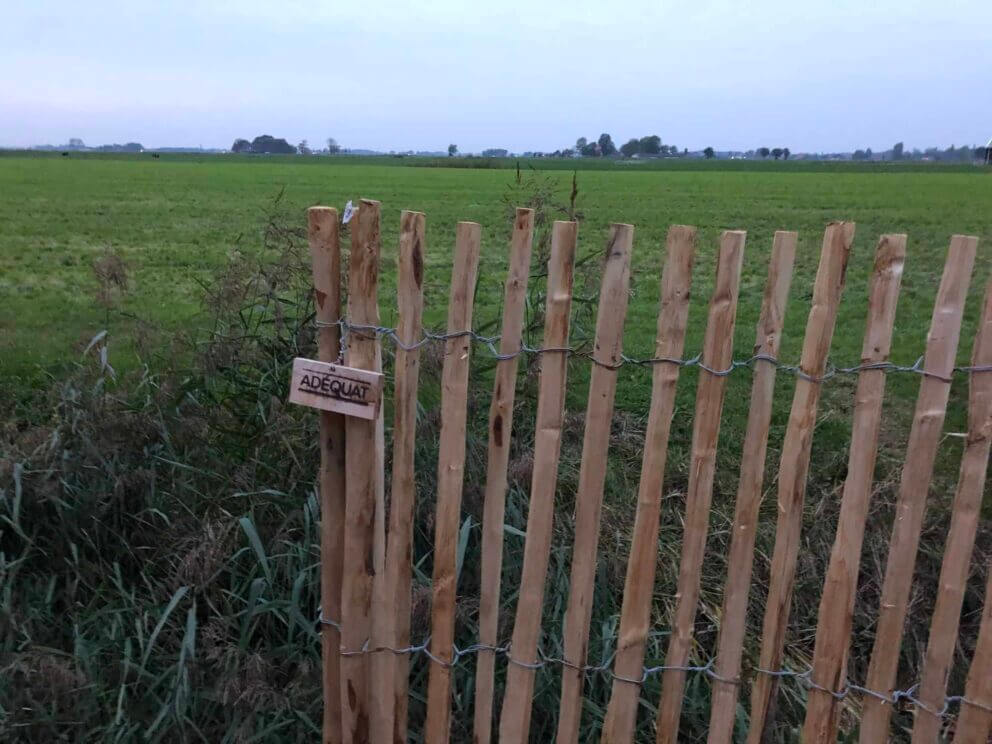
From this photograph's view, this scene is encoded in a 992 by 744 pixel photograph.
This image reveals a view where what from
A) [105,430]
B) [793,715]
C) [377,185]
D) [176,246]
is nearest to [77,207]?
[176,246]

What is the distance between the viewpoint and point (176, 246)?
14.0 metres

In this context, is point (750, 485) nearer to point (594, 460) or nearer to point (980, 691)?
point (594, 460)

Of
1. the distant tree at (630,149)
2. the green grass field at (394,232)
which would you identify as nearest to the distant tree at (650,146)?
the distant tree at (630,149)

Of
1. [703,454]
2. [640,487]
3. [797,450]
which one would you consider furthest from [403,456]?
[797,450]

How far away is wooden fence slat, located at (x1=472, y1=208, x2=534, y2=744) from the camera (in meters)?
2.11

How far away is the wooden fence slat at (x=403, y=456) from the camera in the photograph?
2.16m

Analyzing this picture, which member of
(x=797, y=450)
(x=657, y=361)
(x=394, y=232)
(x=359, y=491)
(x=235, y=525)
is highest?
(x=657, y=361)

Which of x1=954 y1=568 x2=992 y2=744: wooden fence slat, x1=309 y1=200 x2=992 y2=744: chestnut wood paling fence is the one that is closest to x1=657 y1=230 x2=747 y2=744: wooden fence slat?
x1=309 y1=200 x2=992 y2=744: chestnut wood paling fence

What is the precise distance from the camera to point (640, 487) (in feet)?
7.34

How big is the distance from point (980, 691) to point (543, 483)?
48.9 inches

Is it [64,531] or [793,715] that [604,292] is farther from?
[64,531]

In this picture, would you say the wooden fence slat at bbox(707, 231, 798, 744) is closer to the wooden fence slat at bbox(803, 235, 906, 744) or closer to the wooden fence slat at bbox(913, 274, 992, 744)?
the wooden fence slat at bbox(803, 235, 906, 744)

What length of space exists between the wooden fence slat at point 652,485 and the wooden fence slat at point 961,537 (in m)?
0.69

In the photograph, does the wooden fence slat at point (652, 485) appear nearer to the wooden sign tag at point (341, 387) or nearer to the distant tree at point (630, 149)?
the wooden sign tag at point (341, 387)
